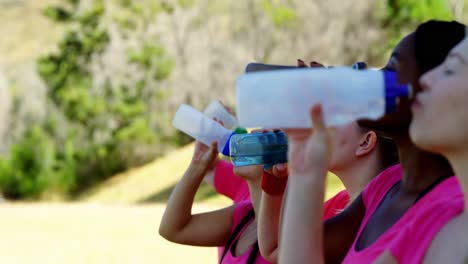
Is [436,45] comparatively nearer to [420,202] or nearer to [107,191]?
[420,202]

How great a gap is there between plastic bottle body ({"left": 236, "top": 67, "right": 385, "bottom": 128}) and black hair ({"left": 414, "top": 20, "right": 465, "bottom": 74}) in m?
0.21

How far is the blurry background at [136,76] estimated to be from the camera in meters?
24.3

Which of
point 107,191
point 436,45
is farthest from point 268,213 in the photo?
point 107,191

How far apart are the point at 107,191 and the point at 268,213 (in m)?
23.2

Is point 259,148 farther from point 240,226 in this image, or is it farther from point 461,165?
point 461,165

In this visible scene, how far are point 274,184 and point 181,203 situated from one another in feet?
3.09

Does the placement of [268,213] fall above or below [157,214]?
above

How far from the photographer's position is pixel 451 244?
166 cm

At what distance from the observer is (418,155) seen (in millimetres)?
1909

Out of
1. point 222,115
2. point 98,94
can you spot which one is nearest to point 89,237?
point 222,115

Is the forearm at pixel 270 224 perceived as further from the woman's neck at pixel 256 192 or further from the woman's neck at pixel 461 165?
the woman's neck at pixel 461 165

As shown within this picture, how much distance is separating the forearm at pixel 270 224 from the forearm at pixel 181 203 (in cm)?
85

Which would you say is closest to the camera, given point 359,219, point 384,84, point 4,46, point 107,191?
point 384,84

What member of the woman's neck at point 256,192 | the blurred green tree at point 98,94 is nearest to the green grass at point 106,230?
the blurred green tree at point 98,94
